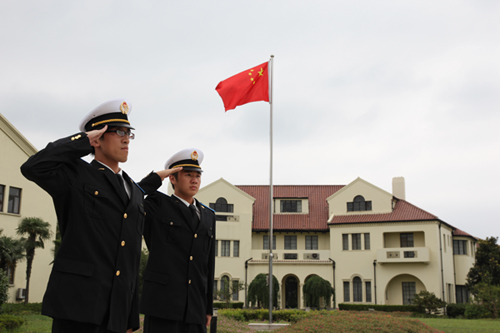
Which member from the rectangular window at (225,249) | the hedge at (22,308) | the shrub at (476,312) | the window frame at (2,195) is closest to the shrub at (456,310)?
the shrub at (476,312)

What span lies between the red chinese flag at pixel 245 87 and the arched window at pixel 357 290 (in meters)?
23.2

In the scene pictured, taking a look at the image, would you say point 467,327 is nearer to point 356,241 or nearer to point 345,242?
point 356,241

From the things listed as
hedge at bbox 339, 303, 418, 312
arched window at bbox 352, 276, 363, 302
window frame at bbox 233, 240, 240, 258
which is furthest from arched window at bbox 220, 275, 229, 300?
arched window at bbox 352, 276, 363, 302

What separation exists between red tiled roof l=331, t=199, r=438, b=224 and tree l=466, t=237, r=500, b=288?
4297 millimetres

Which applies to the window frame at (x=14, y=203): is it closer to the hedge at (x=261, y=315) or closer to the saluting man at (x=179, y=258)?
the hedge at (x=261, y=315)

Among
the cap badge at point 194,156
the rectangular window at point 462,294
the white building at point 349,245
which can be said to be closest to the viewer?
the cap badge at point 194,156

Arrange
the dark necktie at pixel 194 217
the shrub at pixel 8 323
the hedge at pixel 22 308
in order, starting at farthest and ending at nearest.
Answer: the hedge at pixel 22 308
the shrub at pixel 8 323
the dark necktie at pixel 194 217

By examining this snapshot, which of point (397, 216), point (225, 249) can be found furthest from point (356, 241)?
point (225, 249)

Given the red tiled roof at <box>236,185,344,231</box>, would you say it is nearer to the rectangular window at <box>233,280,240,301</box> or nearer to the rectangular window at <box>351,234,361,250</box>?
the rectangular window at <box>351,234,361,250</box>

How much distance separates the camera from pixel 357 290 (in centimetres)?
4031

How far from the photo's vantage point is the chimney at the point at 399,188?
44.6m

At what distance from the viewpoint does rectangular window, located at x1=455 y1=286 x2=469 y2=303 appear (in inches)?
1657

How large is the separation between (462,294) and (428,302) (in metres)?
8.90

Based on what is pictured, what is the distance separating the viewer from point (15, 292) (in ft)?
92.9
